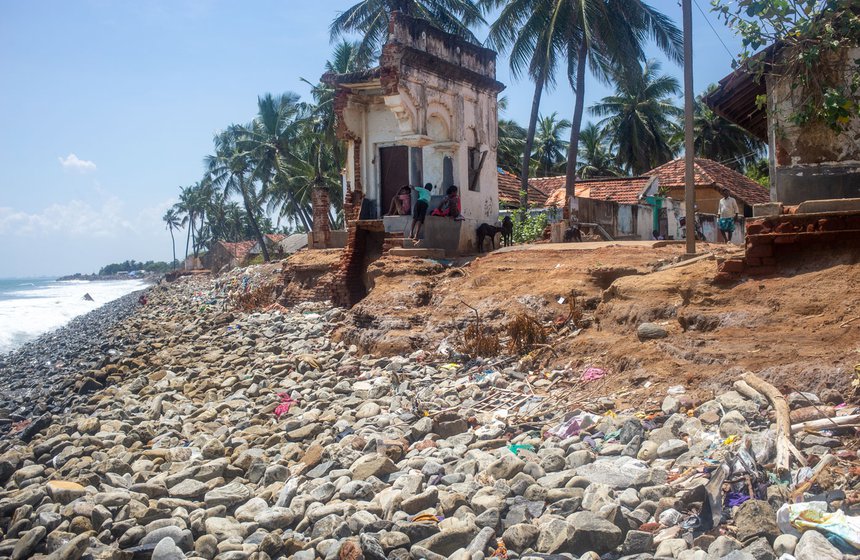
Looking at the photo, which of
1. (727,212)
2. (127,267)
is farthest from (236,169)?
(127,267)

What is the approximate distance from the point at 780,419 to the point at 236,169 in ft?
129

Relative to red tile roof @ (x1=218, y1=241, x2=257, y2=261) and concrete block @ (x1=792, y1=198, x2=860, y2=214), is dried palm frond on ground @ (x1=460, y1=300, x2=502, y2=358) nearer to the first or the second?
concrete block @ (x1=792, y1=198, x2=860, y2=214)

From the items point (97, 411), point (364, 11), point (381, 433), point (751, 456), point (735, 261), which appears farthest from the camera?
point (364, 11)

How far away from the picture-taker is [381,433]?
627 cm

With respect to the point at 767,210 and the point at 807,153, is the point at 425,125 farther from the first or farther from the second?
the point at 767,210

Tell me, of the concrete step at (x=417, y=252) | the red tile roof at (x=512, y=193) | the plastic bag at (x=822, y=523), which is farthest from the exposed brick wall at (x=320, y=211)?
the plastic bag at (x=822, y=523)

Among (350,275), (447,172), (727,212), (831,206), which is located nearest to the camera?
(831,206)

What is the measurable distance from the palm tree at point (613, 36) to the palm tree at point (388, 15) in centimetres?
433

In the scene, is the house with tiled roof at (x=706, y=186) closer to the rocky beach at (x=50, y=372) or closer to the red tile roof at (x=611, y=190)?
the red tile roof at (x=611, y=190)

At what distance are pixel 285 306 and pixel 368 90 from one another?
540 centimetres

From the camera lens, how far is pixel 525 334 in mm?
8164

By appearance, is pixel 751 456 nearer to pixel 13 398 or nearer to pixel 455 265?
pixel 455 265

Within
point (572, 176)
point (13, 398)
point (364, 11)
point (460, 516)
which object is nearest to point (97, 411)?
point (13, 398)

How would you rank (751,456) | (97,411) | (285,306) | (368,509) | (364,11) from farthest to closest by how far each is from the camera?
(364,11)
(285,306)
(97,411)
(368,509)
(751,456)
